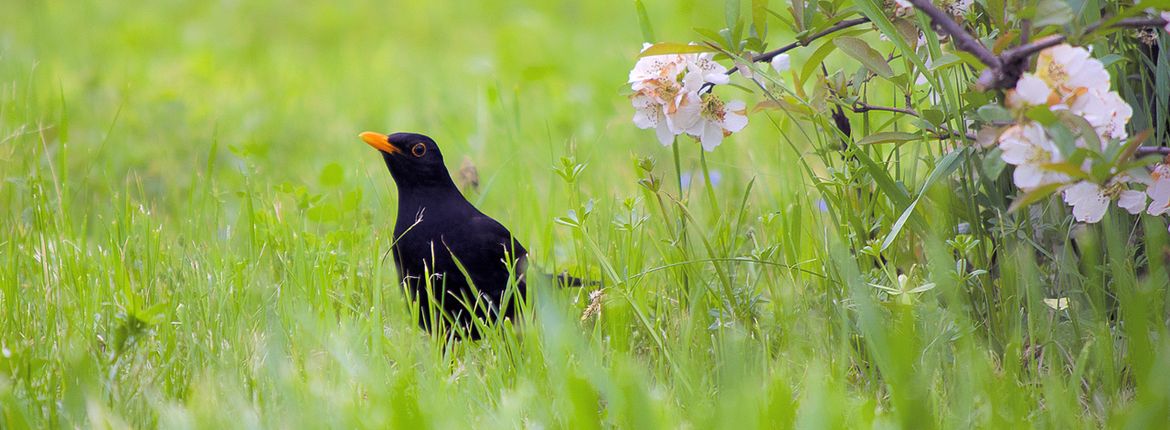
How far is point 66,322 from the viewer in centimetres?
271

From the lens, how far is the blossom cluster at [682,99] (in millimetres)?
2469

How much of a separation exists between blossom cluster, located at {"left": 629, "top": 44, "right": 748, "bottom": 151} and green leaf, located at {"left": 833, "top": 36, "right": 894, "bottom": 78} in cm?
25

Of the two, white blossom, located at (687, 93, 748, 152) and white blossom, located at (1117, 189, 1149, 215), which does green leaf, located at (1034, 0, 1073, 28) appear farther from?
white blossom, located at (687, 93, 748, 152)

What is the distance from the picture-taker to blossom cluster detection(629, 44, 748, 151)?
8.10 feet

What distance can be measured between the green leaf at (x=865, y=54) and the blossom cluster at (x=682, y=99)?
0.83 ft

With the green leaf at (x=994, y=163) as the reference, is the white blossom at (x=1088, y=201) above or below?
below

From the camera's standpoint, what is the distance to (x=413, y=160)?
357 centimetres

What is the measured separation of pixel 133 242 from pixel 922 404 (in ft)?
7.07

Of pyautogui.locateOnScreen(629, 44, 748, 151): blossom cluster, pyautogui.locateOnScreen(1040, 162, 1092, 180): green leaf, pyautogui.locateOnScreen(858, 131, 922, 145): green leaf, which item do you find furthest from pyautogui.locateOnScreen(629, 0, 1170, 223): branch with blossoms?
pyautogui.locateOnScreen(858, 131, 922, 145): green leaf

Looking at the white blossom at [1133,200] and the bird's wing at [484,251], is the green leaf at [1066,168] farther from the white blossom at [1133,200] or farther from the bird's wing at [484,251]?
the bird's wing at [484,251]

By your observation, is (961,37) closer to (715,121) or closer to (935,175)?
(935,175)

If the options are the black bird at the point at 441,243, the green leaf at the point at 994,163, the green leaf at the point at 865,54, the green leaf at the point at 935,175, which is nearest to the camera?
the green leaf at the point at 994,163

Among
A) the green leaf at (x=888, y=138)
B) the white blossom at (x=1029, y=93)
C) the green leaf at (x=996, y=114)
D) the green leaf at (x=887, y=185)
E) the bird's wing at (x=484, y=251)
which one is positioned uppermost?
the white blossom at (x=1029, y=93)

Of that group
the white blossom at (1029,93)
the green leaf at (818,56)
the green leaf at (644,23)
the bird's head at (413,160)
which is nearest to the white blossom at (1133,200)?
the white blossom at (1029,93)
